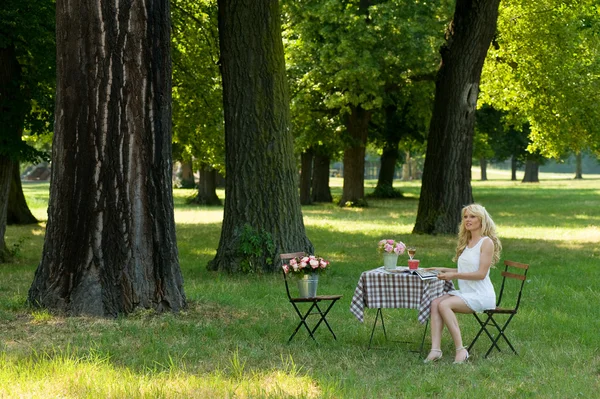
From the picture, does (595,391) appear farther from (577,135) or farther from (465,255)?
(577,135)

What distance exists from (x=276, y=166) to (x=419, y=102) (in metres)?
25.2

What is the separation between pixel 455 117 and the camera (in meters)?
23.3

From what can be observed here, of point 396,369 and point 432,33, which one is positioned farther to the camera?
point 432,33

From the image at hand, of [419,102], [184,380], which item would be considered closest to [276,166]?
[184,380]

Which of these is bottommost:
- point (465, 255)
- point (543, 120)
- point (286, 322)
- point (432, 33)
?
point (286, 322)

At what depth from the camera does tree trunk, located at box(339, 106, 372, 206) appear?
39281mm

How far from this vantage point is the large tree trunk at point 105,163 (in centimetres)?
1050

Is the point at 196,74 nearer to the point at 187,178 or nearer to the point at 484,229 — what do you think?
the point at 484,229

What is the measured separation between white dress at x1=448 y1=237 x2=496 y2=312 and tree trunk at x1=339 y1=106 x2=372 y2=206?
29.0 meters

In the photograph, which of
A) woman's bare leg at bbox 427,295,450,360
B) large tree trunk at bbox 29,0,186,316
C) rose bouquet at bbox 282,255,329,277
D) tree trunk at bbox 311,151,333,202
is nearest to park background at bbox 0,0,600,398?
large tree trunk at bbox 29,0,186,316

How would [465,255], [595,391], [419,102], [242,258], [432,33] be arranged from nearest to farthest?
[595,391], [465,255], [242,258], [432,33], [419,102]

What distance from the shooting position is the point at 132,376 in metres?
7.81

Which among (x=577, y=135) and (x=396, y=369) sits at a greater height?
(x=577, y=135)

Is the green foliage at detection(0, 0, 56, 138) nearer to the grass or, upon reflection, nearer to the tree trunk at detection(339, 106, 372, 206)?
the grass
